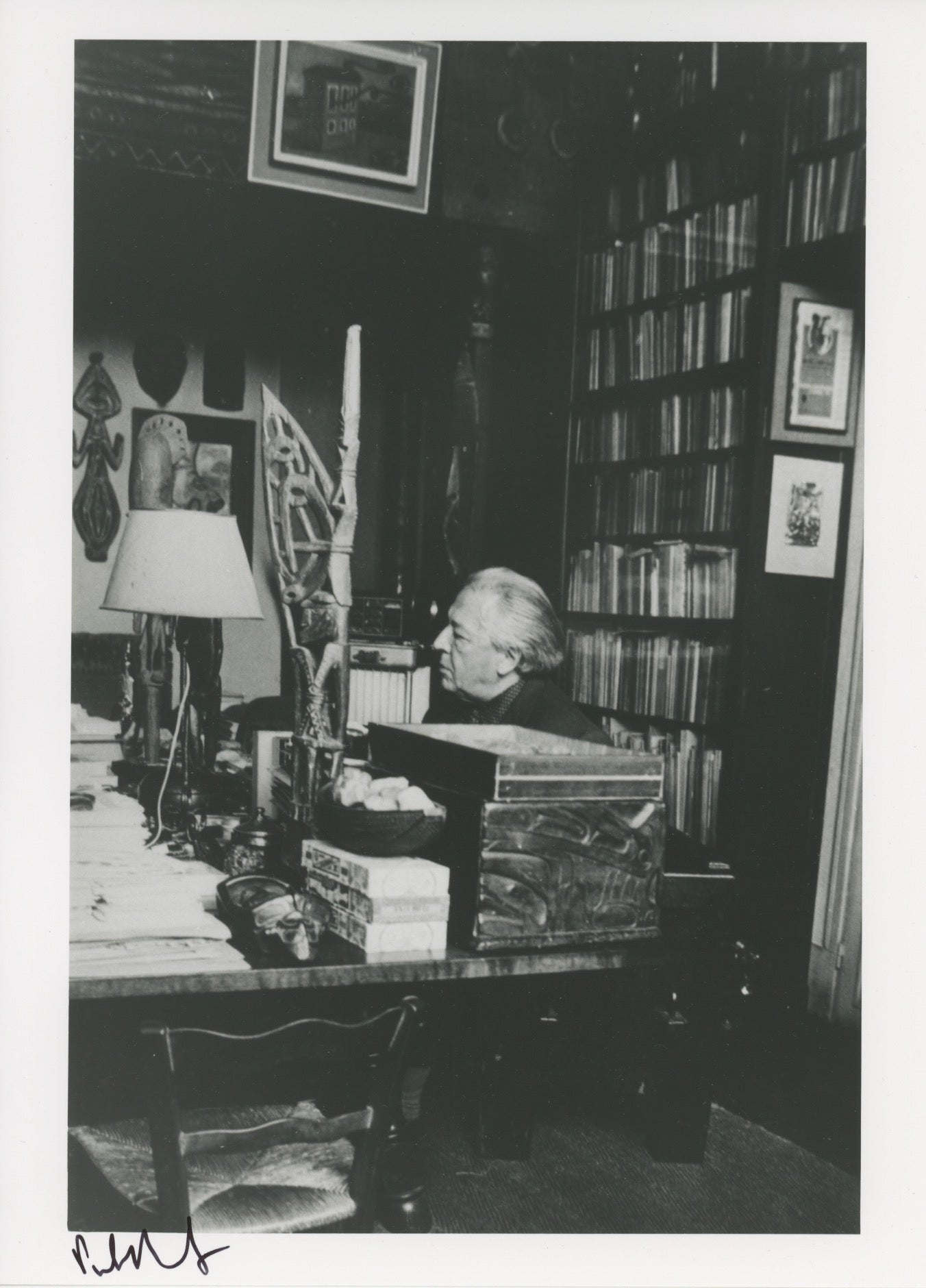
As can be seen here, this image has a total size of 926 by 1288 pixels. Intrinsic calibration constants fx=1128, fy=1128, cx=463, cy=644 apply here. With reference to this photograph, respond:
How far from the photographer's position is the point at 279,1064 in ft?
4.64

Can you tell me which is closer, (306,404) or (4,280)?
(4,280)

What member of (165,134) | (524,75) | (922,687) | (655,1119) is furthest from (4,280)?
(524,75)

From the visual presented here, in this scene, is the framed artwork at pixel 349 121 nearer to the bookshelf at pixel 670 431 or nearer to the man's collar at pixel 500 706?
the bookshelf at pixel 670 431

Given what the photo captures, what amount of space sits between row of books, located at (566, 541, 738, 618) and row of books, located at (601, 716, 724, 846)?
1.37ft

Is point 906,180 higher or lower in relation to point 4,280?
higher

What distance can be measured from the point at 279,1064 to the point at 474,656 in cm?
170

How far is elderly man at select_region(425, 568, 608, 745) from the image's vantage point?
3002 millimetres

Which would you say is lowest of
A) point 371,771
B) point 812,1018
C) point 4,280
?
point 812,1018

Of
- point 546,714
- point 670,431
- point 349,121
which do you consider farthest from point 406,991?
point 349,121

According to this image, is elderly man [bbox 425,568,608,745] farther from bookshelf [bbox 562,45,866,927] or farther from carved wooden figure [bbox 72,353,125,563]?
carved wooden figure [bbox 72,353,125,563]

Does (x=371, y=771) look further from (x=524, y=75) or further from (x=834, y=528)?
(x=524, y=75)

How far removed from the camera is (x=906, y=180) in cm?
199

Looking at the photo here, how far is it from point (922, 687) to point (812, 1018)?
4.74 feet

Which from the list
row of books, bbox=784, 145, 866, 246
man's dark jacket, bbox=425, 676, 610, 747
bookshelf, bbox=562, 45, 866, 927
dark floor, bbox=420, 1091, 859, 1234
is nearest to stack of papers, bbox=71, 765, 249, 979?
dark floor, bbox=420, 1091, 859, 1234
